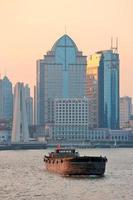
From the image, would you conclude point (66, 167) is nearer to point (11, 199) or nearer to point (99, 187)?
point (99, 187)

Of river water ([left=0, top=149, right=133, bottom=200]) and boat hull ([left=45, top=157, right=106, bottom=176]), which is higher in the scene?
boat hull ([left=45, top=157, right=106, bottom=176])

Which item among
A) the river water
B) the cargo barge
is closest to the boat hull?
the cargo barge

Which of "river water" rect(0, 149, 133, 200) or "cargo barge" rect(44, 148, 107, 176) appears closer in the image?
"river water" rect(0, 149, 133, 200)

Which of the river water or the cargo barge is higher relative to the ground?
the cargo barge

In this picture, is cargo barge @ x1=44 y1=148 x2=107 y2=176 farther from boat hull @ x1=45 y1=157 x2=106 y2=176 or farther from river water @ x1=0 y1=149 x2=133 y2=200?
river water @ x1=0 y1=149 x2=133 y2=200

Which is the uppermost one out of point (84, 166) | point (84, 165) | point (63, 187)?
point (84, 165)

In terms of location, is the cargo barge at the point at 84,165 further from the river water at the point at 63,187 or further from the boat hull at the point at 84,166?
the river water at the point at 63,187

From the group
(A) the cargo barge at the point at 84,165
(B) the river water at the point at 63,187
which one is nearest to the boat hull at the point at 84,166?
(A) the cargo barge at the point at 84,165

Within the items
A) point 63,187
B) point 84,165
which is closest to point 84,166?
point 84,165

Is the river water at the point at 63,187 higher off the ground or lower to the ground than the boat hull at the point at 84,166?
lower

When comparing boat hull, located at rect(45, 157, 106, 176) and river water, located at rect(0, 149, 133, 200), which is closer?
river water, located at rect(0, 149, 133, 200)

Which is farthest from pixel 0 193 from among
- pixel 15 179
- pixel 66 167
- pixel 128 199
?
pixel 66 167

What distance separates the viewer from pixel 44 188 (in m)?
94.0

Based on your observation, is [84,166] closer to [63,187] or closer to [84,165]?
[84,165]
